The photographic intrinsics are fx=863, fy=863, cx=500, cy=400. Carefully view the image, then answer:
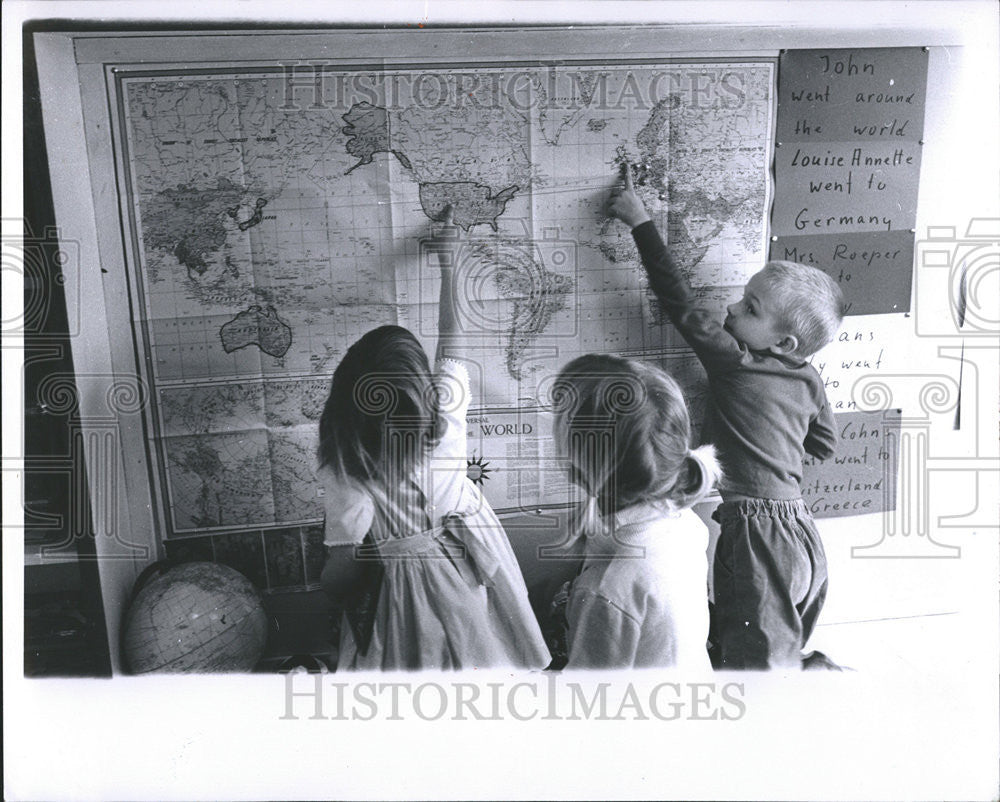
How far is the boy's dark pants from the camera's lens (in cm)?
152

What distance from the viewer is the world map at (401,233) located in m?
1.41

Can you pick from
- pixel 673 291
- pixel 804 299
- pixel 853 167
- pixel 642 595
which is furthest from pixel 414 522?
pixel 853 167

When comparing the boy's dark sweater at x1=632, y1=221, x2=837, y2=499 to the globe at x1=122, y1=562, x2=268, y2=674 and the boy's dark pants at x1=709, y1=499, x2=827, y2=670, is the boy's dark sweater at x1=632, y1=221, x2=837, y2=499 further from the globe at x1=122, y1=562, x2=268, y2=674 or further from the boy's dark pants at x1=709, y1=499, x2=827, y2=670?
the globe at x1=122, y1=562, x2=268, y2=674

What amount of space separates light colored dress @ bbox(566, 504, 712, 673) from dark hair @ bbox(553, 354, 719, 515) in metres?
0.04

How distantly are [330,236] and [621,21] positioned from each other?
1.93ft

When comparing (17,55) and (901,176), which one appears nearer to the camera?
(17,55)

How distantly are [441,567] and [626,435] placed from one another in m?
0.39

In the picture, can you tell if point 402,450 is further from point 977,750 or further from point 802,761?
point 977,750

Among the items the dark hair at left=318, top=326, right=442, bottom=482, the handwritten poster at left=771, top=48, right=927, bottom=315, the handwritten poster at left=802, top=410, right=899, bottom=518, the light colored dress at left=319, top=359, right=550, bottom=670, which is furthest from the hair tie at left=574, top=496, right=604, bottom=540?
the handwritten poster at left=771, top=48, right=927, bottom=315

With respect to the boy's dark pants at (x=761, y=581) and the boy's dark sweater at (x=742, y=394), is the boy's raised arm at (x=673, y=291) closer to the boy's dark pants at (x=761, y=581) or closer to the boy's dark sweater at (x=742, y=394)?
the boy's dark sweater at (x=742, y=394)

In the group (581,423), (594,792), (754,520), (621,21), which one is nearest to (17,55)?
(621,21)

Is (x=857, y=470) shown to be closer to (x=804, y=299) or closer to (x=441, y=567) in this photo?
(x=804, y=299)

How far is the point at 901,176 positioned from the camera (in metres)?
1.50

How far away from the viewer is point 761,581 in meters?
1.52
